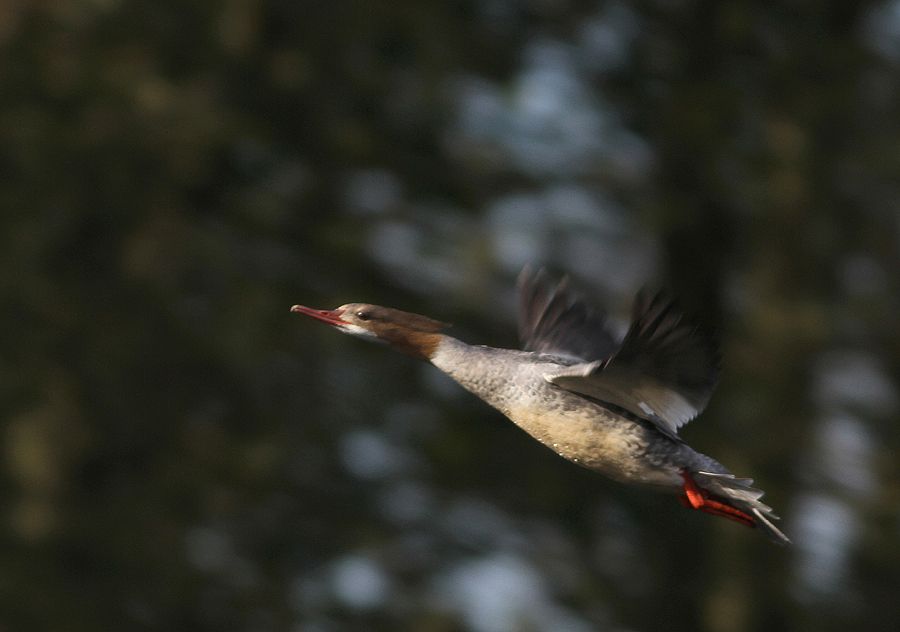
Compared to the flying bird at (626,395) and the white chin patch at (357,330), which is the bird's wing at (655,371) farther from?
the white chin patch at (357,330)

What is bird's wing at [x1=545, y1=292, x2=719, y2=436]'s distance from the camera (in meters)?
3.16

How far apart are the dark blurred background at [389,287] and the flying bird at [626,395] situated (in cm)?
552

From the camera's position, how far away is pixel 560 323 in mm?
4418

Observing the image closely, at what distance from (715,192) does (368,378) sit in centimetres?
250

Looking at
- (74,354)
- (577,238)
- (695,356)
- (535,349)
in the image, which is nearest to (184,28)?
(74,354)

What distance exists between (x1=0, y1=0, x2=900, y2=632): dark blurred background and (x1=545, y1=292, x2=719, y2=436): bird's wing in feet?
18.3

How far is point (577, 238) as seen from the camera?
29.5 ft

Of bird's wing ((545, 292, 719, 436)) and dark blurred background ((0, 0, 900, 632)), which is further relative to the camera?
dark blurred background ((0, 0, 900, 632))

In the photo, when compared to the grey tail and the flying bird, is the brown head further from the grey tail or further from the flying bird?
the grey tail

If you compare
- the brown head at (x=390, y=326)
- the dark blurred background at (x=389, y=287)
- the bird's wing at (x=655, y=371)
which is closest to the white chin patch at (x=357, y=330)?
the brown head at (x=390, y=326)

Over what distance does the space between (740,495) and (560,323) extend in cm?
102

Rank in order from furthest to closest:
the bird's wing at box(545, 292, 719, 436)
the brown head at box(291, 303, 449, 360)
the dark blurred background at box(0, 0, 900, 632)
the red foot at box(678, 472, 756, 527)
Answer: the dark blurred background at box(0, 0, 900, 632), the brown head at box(291, 303, 449, 360), the red foot at box(678, 472, 756, 527), the bird's wing at box(545, 292, 719, 436)

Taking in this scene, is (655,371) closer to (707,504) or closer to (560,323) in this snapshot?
(707,504)

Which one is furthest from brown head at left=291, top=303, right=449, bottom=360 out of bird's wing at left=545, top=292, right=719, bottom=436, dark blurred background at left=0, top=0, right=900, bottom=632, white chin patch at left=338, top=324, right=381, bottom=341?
dark blurred background at left=0, top=0, right=900, bottom=632
